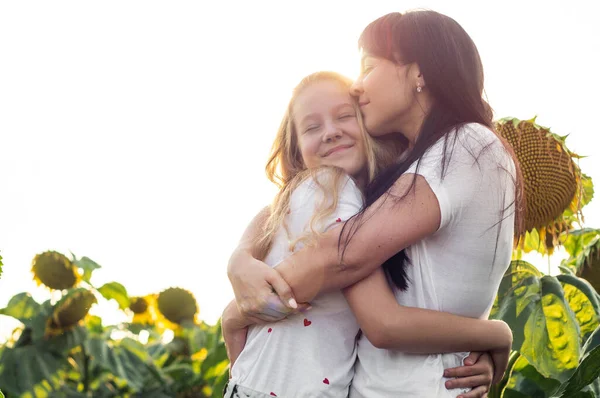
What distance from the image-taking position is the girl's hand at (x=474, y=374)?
66.2 inches

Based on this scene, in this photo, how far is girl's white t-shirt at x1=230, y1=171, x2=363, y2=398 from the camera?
5.60ft

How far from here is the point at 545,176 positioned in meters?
2.77

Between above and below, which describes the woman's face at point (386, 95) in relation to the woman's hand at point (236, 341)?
above

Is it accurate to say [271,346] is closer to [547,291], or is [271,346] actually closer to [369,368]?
[369,368]

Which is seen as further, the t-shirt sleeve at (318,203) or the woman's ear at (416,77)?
the woman's ear at (416,77)

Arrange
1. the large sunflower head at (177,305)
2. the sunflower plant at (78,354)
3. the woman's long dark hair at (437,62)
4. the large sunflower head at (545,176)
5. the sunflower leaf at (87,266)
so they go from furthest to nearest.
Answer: the large sunflower head at (177,305) → the sunflower leaf at (87,266) → the sunflower plant at (78,354) → the large sunflower head at (545,176) → the woman's long dark hair at (437,62)

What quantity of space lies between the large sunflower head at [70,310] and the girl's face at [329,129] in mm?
2179

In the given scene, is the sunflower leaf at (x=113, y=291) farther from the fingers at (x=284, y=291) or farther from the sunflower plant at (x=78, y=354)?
the fingers at (x=284, y=291)

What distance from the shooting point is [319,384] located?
5.57 ft

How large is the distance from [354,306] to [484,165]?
1.26ft

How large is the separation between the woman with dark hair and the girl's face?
7 centimetres

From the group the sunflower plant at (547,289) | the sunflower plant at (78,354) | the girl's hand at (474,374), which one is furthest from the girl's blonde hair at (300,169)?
the sunflower plant at (78,354)

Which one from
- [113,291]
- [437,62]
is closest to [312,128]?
[437,62]

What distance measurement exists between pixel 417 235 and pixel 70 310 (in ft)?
8.38
